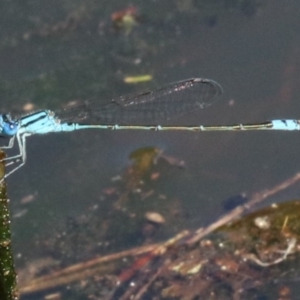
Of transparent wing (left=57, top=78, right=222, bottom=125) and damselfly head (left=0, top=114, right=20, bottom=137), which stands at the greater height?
transparent wing (left=57, top=78, right=222, bottom=125)

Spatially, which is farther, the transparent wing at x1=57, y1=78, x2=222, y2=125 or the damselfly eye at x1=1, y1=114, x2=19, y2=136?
the transparent wing at x1=57, y1=78, x2=222, y2=125

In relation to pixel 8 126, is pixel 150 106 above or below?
above

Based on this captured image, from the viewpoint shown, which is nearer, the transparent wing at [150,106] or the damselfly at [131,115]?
the damselfly at [131,115]

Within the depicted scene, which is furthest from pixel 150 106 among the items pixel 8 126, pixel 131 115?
pixel 8 126

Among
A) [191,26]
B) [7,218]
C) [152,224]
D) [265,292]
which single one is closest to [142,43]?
[191,26]

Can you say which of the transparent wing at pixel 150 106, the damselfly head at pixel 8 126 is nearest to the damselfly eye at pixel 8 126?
the damselfly head at pixel 8 126

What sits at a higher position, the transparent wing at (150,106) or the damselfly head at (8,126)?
the transparent wing at (150,106)

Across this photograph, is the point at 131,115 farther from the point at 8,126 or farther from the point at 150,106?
the point at 8,126

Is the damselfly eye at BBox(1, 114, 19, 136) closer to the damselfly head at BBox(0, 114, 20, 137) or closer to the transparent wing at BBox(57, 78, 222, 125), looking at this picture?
the damselfly head at BBox(0, 114, 20, 137)

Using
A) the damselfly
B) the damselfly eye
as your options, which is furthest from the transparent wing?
the damselfly eye

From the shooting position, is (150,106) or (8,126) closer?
(8,126)

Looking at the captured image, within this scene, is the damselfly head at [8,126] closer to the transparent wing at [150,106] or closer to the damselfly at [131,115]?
the damselfly at [131,115]

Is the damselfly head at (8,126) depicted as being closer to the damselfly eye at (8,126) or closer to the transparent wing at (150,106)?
the damselfly eye at (8,126)
